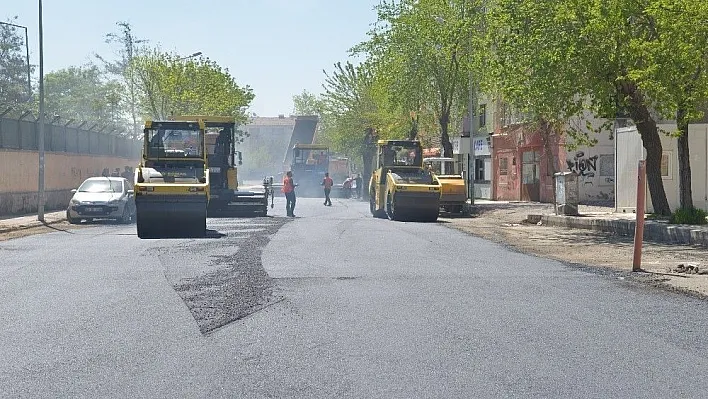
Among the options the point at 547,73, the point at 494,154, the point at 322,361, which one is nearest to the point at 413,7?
the point at 494,154

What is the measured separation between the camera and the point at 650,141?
92.4 feet

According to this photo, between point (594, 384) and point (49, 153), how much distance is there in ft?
135

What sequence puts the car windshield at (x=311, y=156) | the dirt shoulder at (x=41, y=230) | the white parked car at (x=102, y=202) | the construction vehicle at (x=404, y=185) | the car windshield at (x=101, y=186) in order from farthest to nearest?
1. the car windshield at (x=311, y=156)
2. the car windshield at (x=101, y=186)
3. the construction vehicle at (x=404, y=185)
4. the white parked car at (x=102, y=202)
5. the dirt shoulder at (x=41, y=230)

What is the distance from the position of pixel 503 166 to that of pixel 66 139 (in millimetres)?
23329

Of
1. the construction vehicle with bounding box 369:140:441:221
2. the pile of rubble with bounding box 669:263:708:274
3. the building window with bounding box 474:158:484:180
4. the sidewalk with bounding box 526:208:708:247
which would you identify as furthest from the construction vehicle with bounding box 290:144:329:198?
the pile of rubble with bounding box 669:263:708:274

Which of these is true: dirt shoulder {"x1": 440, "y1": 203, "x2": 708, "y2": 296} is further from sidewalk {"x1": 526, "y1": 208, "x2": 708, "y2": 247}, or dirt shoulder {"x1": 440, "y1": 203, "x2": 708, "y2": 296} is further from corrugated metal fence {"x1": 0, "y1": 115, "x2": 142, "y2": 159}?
corrugated metal fence {"x1": 0, "y1": 115, "x2": 142, "y2": 159}

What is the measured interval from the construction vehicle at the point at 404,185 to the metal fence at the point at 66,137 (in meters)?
14.0

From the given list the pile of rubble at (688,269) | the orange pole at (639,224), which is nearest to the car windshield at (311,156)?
the orange pole at (639,224)

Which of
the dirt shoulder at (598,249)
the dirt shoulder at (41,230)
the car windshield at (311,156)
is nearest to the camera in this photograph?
the dirt shoulder at (598,249)

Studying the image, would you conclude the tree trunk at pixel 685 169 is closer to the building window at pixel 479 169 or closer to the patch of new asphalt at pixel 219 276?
the patch of new asphalt at pixel 219 276

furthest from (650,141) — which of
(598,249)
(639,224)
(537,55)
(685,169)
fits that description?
(639,224)

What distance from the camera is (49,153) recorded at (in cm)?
4591

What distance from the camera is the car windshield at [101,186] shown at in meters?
34.9

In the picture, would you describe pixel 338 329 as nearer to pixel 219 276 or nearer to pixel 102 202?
pixel 219 276
